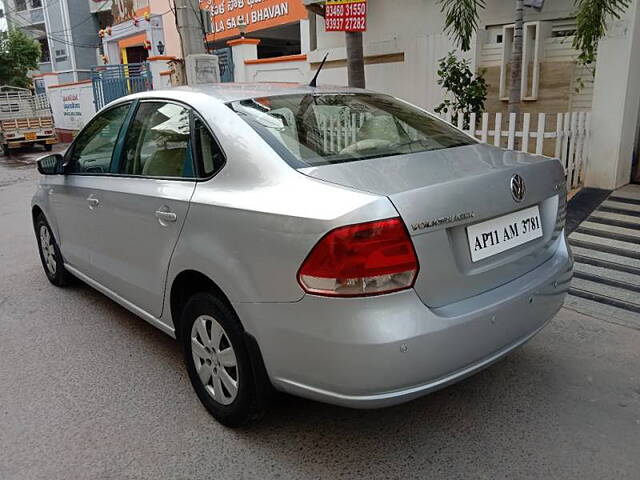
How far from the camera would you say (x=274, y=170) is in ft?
7.86

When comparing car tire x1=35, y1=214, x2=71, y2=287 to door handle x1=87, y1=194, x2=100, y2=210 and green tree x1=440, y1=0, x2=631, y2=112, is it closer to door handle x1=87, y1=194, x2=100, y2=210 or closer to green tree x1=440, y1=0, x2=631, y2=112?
door handle x1=87, y1=194, x2=100, y2=210

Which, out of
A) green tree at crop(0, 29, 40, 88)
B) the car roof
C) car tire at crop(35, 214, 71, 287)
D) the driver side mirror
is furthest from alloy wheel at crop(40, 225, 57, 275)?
green tree at crop(0, 29, 40, 88)

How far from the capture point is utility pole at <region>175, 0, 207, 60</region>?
792 centimetres

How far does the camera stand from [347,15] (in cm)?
732

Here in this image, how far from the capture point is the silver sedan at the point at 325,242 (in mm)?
2076

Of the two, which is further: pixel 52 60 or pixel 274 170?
pixel 52 60

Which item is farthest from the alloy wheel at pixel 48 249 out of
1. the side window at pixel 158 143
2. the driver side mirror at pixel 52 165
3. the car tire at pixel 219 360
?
the car tire at pixel 219 360

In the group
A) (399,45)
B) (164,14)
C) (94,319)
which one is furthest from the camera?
(164,14)

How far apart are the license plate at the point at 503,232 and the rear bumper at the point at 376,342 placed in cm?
19

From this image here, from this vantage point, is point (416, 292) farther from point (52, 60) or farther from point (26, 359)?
point (52, 60)

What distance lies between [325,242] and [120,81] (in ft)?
52.4

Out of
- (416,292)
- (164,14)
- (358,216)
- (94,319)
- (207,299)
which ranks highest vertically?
(164,14)

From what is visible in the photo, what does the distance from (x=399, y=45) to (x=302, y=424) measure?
6958 mm

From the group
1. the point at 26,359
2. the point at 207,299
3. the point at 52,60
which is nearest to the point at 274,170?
the point at 207,299
